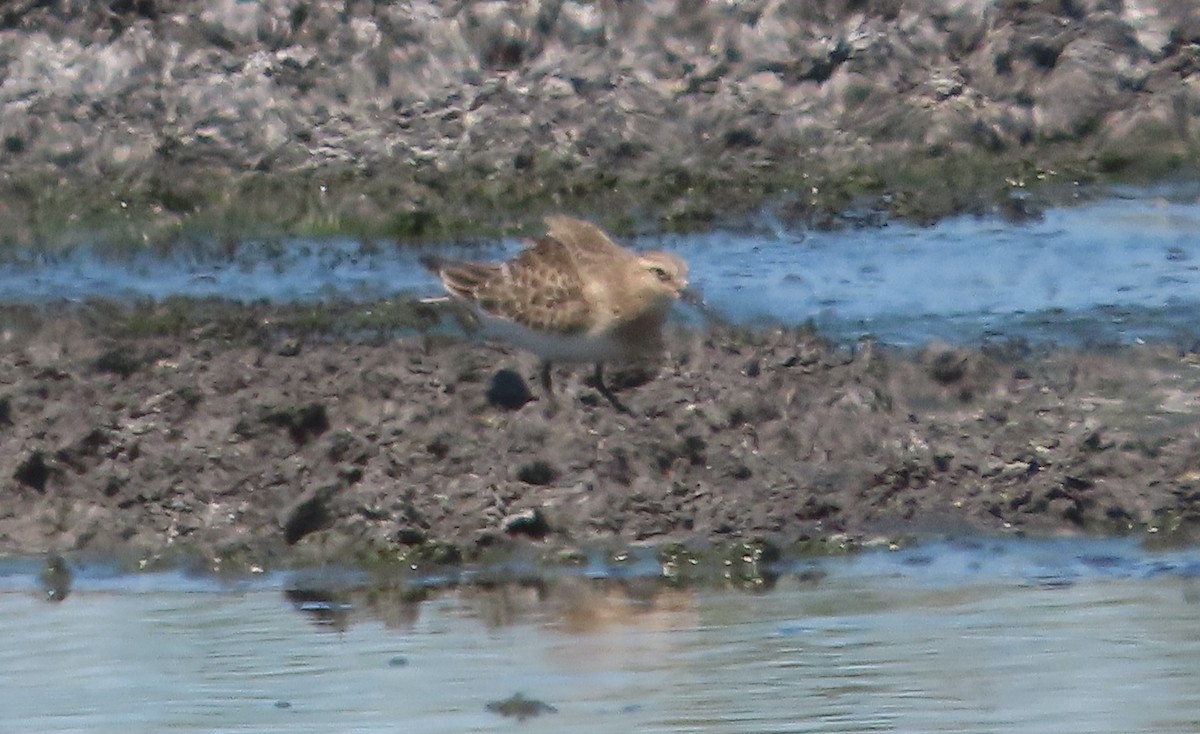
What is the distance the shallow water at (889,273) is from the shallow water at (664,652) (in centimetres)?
273

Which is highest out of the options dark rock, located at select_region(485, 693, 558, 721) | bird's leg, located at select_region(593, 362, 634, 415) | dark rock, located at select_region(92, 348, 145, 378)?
dark rock, located at select_region(92, 348, 145, 378)

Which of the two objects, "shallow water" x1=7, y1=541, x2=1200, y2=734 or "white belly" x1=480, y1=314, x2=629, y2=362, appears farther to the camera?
"white belly" x1=480, y1=314, x2=629, y2=362

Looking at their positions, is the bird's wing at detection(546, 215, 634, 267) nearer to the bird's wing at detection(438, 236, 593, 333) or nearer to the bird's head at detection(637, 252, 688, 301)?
the bird's wing at detection(438, 236, 593, 333)

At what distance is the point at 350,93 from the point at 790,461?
597cm

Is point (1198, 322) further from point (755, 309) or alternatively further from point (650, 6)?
point (650, 6)

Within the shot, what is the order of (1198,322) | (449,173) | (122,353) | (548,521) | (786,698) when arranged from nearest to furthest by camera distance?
(786,698)
(548,521)
(122,353)
(1198,322)
(449,173)

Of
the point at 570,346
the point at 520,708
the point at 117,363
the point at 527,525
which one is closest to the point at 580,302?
the point at 570,346

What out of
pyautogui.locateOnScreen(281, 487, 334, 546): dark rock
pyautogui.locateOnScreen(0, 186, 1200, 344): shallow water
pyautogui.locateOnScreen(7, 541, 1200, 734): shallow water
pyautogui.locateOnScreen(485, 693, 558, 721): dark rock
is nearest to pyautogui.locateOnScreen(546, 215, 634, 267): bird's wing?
pyautogui.locateOnScreen(0, 186, 1200, 344): shallow water

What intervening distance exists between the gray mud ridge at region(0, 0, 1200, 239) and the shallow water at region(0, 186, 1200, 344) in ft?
2.69

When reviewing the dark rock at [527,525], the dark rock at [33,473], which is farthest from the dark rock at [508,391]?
the dark rock at [33,473]

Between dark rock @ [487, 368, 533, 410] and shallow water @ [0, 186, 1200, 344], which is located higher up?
shallow water @ [0, 186, 1200, 344]

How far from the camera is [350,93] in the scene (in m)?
14.2

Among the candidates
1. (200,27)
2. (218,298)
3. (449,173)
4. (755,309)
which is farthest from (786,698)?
(200,27)

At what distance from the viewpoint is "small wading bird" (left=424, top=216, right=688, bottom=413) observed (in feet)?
30.7
